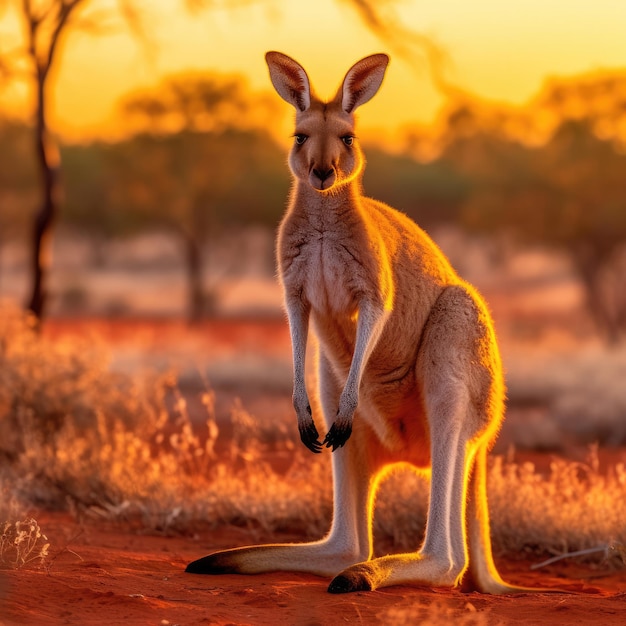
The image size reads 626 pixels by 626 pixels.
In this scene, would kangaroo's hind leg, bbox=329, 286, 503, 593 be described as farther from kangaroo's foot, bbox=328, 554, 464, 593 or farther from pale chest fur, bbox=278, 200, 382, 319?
pale chest fur, bbox=278, 200, 382, 319

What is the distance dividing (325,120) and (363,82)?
12.5 inches

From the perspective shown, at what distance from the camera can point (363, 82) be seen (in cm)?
483

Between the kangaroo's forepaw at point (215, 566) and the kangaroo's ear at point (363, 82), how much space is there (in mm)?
2055

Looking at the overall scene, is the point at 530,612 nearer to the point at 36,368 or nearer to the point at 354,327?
the point at 354,327

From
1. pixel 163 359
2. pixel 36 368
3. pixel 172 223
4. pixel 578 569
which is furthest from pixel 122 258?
pixel 578 569

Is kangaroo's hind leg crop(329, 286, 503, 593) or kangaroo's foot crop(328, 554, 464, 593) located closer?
kangaroo's foot crop(328, 554, 464, 593)

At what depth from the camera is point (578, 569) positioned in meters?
6.21

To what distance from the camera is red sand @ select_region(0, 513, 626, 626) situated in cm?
402

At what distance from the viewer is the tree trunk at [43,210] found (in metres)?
12.0

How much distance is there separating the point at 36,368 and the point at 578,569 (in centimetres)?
467

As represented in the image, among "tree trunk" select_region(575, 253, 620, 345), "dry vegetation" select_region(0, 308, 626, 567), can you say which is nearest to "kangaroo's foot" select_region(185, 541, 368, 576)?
"dry vegetation" select_region(0, 308, 626, 567)

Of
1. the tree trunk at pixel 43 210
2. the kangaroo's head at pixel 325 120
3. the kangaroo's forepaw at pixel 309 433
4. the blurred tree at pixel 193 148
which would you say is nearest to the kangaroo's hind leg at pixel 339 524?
the kangaroo's forepaw at pixel 309 433

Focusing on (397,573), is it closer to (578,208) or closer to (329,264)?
(329,264)

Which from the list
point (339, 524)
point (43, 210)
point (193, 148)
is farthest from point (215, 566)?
point (193, 148)
